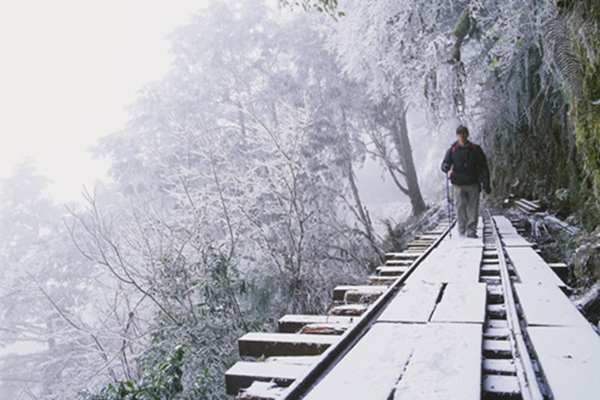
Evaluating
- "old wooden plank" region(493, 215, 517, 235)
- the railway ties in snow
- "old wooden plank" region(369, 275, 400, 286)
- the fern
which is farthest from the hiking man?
"old wooden plank" region(369, 275, 400, 286)

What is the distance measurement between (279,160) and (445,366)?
7.05 m

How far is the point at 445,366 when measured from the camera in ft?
7.24

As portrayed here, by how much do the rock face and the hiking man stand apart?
274 centimetres

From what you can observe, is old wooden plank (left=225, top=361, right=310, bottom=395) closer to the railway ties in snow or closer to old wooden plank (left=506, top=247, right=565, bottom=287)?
the railway ties in snow

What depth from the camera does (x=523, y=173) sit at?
40.3 feet

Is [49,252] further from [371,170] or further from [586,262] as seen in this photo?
[371,170]

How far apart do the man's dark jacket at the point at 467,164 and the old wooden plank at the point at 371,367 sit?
4.89 m

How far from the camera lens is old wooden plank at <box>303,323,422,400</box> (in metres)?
1.98

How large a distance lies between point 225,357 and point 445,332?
4859mm

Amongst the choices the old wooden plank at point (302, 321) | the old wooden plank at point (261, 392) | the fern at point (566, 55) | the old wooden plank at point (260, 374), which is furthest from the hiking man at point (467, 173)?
the old wooden plank at point (261, 392)

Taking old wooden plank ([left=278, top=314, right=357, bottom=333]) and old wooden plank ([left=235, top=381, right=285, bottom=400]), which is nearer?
old wooden plank ([left=235, top=381, right=285, bottom=400])

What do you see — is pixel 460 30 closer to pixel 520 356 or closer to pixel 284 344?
pixel 520 356

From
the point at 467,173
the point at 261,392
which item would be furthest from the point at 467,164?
the point at 261,392

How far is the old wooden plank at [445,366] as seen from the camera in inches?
76.2
